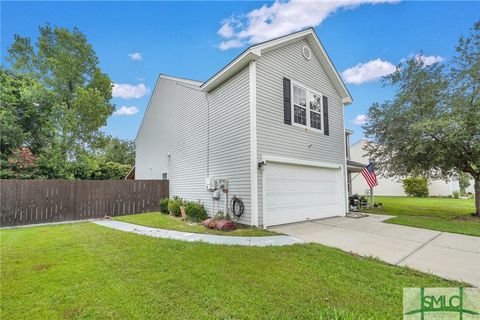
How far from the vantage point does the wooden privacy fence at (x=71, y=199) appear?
341 inches

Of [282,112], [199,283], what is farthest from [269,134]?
[199,283]

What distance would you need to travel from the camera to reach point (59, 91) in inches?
597

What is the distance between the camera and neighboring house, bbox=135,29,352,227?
24.0ft

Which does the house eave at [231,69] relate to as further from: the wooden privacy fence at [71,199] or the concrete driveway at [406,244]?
the wooden privacy fence at [71,199]

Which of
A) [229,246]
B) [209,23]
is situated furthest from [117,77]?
[229,246]

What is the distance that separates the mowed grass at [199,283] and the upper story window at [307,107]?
505cm

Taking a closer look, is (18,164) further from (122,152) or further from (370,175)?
(122,152)

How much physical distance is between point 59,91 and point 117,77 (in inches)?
150

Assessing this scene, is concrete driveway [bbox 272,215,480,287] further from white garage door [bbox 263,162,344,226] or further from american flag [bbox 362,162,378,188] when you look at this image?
american flag [bbox 362,162,378,188]

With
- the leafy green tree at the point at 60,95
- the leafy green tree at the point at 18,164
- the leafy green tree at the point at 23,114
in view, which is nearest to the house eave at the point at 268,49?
the leafy green tree at the point at 60,95

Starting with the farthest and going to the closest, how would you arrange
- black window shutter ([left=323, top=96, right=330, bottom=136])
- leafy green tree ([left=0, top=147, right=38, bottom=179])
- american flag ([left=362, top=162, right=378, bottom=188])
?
leafy green tree ([left=0, top=147, right=38, bottom=179])
american flag ([left=362, top=162, right=378, bottom=188])
black window shutter ([left=323, top=96, right=330, bottom=136])

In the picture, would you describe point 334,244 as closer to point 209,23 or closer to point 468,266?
point 468,266

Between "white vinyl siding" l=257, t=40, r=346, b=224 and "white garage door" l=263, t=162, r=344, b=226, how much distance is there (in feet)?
1.28

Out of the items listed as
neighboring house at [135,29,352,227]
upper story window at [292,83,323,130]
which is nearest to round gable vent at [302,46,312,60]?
neighboring house at [135,29,352,227]
